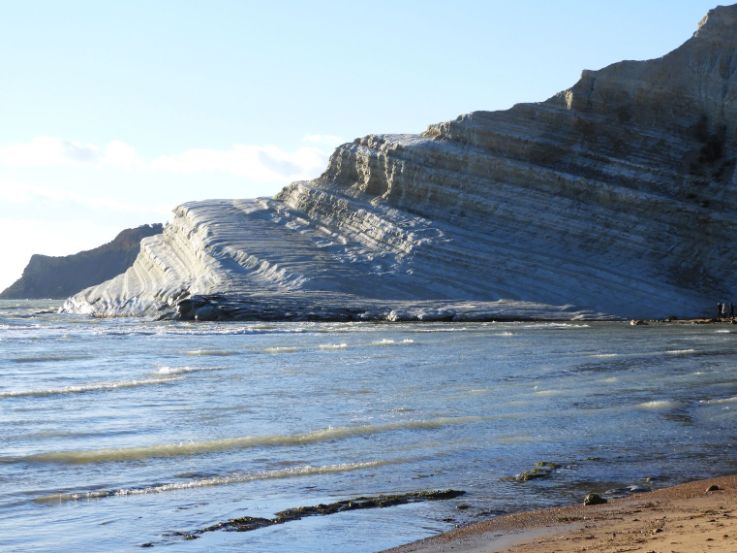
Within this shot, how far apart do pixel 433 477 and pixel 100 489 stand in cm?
316

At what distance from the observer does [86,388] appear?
20.6 m

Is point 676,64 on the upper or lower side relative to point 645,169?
upper

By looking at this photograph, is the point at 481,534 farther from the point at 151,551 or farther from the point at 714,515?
the point at 151,551

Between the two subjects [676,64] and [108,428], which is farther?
[676,64]

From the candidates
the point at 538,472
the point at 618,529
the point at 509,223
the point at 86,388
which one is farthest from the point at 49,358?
the point at 509,223

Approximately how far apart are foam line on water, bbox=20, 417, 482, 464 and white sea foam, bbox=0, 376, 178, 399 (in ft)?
21.4

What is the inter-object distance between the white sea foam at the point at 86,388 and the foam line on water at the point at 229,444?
6.52 m

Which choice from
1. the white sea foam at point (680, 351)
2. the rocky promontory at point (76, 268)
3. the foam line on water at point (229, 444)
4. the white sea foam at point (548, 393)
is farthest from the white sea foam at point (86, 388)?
the rocky promontory at point (76, 268)

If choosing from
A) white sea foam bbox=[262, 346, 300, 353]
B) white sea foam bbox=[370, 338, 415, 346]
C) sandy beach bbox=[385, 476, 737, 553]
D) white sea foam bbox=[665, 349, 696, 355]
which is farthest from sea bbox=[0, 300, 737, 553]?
white sea foam bbox=[370, 338, 415, 346]

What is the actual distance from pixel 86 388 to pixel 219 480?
9.42 meters

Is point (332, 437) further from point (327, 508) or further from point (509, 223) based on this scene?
point (509, 223)

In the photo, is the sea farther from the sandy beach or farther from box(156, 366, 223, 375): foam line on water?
the sandy beach

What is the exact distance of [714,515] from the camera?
8.95 metres

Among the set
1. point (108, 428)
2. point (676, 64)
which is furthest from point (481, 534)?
point (676, 64)
